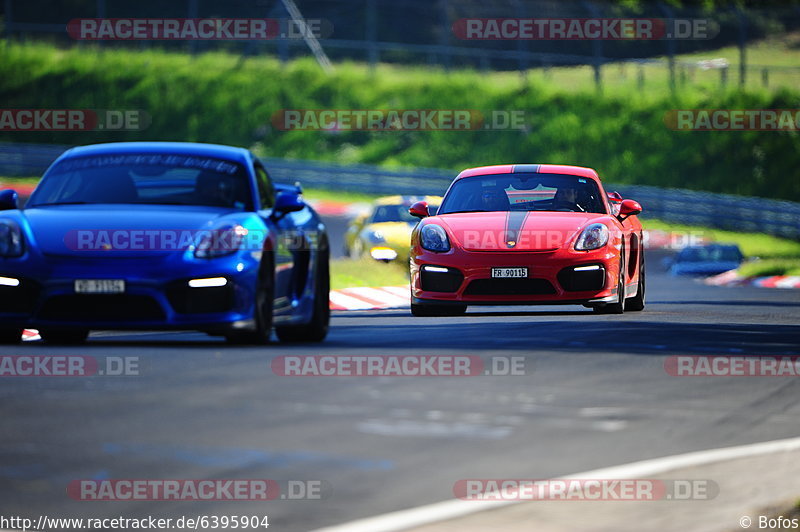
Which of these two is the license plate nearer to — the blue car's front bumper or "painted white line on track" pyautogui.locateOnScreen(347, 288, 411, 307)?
the blue car's front bumper

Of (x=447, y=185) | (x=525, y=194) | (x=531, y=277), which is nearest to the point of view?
(x=531, y=277)

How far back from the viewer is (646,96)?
52.6 metres

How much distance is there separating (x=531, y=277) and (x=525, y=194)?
1351 millimetres

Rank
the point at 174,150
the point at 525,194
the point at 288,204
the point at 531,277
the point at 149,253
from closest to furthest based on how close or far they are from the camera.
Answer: the point at 149,253, the point at 288,204, the point at 174,150, the point at 531,277, the point at 525,194

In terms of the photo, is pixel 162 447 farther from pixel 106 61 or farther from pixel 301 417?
pixel 106 61

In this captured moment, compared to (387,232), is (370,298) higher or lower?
lower

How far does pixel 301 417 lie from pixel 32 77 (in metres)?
49.3

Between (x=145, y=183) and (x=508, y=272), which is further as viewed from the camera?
(x=508, y=272)

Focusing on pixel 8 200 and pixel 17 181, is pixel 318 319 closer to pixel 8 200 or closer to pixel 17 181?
pixel 8 200

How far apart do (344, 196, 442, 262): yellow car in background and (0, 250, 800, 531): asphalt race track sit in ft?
39.2

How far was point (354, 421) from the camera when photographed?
750cm

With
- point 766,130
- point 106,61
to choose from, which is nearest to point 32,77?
point 106,61

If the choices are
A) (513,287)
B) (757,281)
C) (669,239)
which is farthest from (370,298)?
(669,239)

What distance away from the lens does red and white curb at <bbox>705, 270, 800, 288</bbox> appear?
94.1ft
